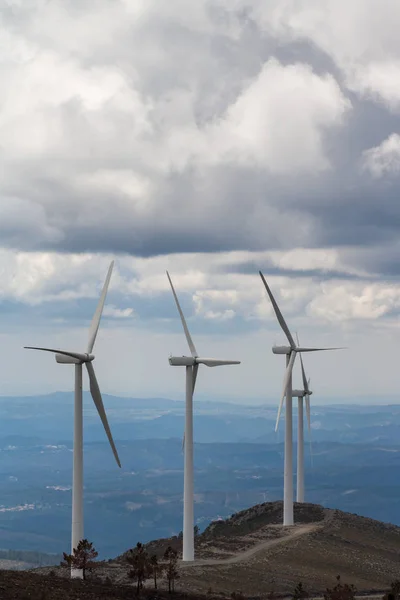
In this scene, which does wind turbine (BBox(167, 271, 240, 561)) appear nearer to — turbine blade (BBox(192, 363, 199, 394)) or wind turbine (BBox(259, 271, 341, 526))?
turbine blade (BBox(192, 363, 199, 394))

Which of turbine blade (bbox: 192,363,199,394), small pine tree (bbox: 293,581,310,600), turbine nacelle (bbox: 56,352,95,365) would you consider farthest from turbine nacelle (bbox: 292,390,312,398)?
turbine nacelle (bbox: 56,352,95,365)

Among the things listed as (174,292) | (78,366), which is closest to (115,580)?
(78,366)

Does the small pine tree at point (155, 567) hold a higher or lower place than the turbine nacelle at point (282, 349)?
lower

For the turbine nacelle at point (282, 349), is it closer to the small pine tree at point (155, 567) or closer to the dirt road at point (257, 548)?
the dirt road at point (257, 548)

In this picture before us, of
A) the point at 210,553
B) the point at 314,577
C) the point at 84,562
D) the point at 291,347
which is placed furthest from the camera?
the point at 291,347

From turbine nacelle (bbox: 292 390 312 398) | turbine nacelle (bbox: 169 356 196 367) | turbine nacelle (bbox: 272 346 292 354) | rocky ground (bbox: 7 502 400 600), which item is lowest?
rocky ground (bbox: 7 502 400 600)

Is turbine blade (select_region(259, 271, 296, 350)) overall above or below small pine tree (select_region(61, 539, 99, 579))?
above

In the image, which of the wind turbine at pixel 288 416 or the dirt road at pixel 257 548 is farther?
the wind turbine at pixel 288 416

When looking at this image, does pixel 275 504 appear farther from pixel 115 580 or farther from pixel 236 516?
pixel 115 580

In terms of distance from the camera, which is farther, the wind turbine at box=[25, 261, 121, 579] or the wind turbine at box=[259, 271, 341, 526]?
the wind turbine at box=[259, 271, 341, 526]

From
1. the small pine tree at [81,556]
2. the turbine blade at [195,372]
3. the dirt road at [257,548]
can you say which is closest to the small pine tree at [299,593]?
the dirt road at [257,548]

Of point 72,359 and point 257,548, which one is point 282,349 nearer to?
point 257,548
